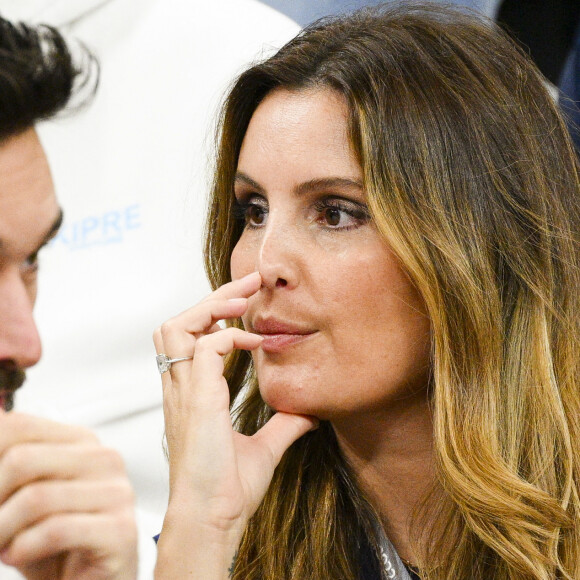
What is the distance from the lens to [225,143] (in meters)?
1.37

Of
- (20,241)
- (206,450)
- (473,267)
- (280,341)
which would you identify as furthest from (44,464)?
(473,267)

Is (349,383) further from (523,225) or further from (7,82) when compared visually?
(7,82)

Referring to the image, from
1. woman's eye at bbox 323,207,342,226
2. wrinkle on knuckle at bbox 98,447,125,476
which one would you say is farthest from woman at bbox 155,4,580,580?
wrinkle on knuckle at bbox 98,447,125,476

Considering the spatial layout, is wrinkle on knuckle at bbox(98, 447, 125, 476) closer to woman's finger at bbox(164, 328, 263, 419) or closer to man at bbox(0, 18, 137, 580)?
man at bbox(0, 18, 137, 580)

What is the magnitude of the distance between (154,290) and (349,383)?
0.29m

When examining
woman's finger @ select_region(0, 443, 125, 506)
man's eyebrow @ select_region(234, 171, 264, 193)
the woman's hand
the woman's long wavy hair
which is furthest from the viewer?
man's eyebrow @ select_region(234, 171, 264, 193)

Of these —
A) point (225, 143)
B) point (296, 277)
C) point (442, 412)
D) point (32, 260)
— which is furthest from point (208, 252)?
point (32, 260)

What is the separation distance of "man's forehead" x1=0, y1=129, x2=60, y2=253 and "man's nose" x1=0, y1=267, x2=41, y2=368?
0.07ft

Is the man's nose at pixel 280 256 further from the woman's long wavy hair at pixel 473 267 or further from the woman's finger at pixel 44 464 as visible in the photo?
the woman's finger at pixel 44 464

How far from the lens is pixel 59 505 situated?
22.8 inches

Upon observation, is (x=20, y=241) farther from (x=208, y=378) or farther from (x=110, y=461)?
(x=208, y=378)

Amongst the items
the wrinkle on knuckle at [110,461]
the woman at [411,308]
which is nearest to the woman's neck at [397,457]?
the woman at [411,308]

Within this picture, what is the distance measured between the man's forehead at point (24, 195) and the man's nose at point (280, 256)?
0.50 meters

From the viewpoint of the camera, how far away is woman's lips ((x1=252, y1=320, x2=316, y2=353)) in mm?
1163
